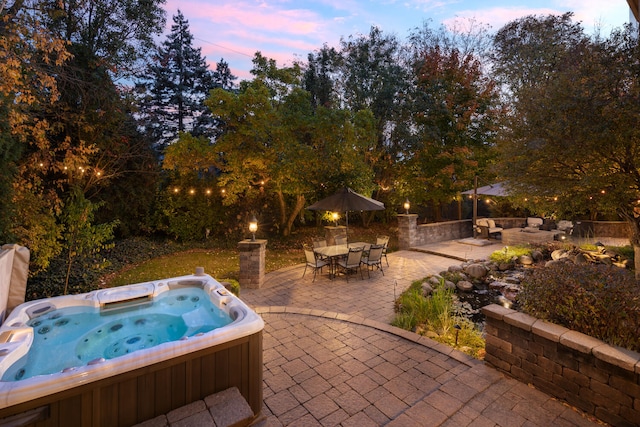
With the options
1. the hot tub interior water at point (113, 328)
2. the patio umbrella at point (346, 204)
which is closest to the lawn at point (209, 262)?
the patio umbrella at point (346, 204)

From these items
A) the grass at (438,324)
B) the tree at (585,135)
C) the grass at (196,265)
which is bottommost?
the grass at (196,265)

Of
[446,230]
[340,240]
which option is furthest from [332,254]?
[446,230]

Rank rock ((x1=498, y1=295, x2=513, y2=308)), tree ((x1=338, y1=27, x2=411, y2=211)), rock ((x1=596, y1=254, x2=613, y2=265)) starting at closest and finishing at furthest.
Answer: rock ((x1=498, y1=295, x2=513, y2=308)) < rock ((x1=596, y1=254, x2=613, y2=265)) < tree ((x1=338, y1=27, x2=411, y2=211))

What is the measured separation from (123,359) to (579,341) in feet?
13.9

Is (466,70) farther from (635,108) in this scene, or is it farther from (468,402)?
(468,402)

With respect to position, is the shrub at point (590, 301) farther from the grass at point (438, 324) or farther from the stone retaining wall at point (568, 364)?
the grass at point (438, 324)

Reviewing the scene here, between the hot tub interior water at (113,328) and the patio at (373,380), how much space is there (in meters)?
1.14

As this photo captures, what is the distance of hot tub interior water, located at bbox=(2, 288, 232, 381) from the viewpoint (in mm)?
3950

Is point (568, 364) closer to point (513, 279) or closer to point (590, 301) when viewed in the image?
point (590, 301)

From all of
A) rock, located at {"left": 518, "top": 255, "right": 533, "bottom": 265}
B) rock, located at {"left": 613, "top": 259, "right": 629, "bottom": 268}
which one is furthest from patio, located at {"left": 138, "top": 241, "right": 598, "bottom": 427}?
rock, located at {"left": 613, "top": 259, "right": 629, "bottom": 268}

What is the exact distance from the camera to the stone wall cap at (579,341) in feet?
9.89

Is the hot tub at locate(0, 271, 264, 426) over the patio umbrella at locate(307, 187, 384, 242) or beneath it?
beneath

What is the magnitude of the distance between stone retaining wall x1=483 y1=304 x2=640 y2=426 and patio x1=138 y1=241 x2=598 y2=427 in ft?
0.49

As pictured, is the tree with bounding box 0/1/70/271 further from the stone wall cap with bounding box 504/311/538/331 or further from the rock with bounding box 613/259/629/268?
the rock with bounding box 613/259/629/268
